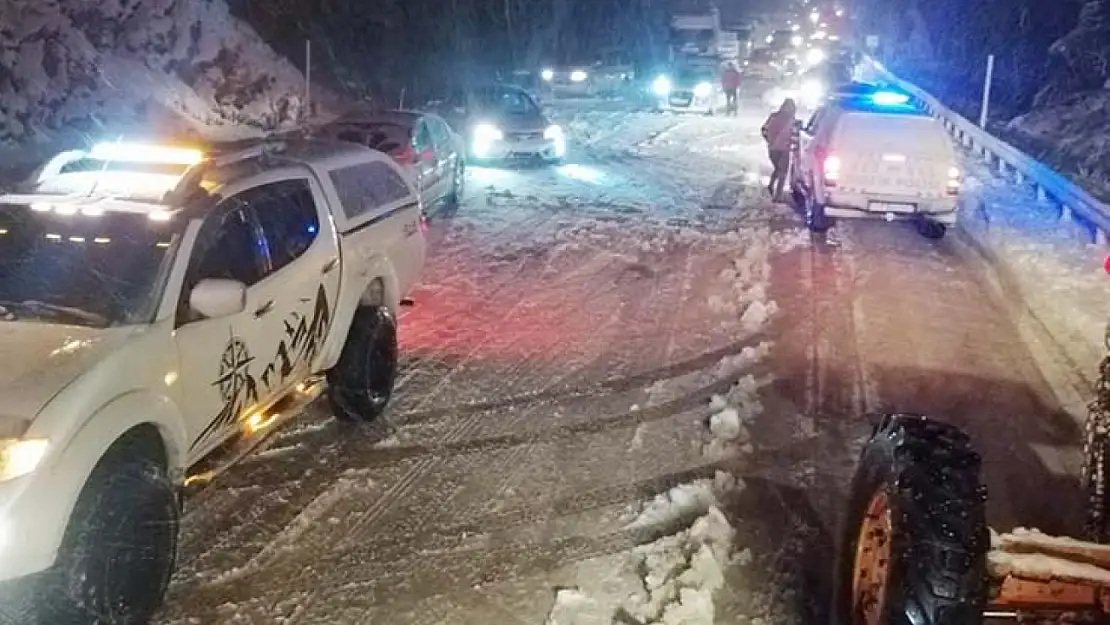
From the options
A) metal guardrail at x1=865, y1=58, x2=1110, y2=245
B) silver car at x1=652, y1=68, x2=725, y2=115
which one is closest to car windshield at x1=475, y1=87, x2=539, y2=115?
metal guardrail at x1=865, y1=58, x2=1110, y2=245

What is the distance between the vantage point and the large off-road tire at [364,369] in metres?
7.91

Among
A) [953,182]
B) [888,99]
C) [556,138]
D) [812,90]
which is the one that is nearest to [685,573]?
[953,182]

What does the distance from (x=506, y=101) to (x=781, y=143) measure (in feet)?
23.5

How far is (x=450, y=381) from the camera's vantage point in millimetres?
9297

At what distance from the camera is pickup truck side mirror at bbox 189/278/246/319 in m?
5.48

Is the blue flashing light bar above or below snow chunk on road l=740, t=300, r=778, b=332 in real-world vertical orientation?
above

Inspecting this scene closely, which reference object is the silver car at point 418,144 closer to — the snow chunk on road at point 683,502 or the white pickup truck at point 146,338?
the white pickup truck at point 146,338

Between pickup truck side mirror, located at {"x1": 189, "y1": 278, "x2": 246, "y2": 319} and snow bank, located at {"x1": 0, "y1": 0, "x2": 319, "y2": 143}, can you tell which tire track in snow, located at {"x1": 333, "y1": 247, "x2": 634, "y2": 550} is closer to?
pickup truck side mirror, located at {"x1": 189, "y1": 278, "x2": 246, "y2": 319}

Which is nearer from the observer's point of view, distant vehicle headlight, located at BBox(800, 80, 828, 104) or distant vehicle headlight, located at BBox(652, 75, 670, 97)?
distant vehicle headlight, located at BBox(652, 75, 670, 97)

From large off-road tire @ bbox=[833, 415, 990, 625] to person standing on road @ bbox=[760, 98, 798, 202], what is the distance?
595 inches

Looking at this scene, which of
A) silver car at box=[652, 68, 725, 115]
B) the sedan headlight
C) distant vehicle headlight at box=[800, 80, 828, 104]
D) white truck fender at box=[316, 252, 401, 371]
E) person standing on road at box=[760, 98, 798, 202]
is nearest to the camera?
white truck fender at box=[316, 252, 401, 371]

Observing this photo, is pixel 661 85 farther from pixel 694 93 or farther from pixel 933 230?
pixel 933 230

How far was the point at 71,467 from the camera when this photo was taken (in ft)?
15.0

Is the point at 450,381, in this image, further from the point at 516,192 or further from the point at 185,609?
the point at 516,192
